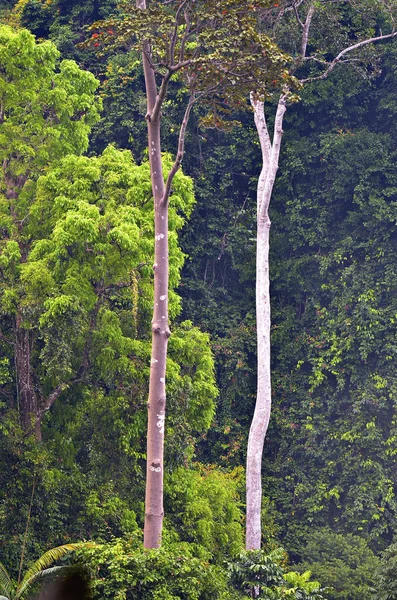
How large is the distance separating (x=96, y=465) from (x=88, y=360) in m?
1.43

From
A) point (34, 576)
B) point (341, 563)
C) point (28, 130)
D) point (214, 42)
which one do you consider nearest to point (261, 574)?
point (34, 576)

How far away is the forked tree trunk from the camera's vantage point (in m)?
13.9

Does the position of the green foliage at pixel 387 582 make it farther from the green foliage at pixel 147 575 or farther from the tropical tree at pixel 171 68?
the tropical tree at pixel 171 68

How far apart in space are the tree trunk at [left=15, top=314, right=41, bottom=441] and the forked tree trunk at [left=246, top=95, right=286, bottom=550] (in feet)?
12.3

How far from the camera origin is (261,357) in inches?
579

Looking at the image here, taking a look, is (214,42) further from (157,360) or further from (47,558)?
(47,558)

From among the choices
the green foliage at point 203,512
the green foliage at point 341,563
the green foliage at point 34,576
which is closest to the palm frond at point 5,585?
the green foliage at point 34,576

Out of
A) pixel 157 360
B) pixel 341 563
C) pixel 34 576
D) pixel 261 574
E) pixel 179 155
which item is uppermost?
pixel 179 155

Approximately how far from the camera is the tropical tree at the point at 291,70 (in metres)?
14.2

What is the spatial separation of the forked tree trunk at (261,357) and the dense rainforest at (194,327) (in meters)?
0.34

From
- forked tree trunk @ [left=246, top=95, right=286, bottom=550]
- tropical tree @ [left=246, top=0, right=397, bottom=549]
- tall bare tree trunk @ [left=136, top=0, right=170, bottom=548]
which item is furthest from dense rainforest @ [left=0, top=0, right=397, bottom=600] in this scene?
tall bare tree trunk @ [left=136, top=0, right=170, bottom=548]

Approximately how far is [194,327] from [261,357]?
1.28 metres

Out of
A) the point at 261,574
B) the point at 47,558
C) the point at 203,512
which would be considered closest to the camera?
the point at 47,558

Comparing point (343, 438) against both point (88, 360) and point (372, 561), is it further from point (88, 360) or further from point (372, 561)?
Answer: point (88, 360)
